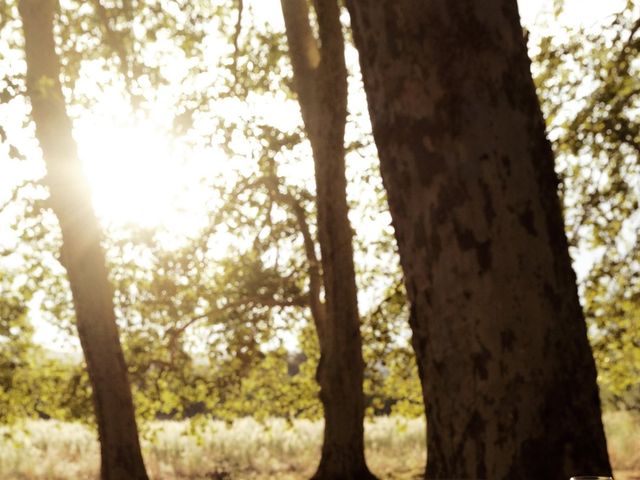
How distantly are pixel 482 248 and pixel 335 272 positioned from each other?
8.23 m

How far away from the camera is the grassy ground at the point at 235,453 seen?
2086 centimetres

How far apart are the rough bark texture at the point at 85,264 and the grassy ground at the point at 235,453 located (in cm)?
912

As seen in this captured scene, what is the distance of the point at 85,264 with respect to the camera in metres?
10.3

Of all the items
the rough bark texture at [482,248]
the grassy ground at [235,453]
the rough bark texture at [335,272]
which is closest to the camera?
the rough bark texture at [482,248]

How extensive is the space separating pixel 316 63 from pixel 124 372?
4.91 m

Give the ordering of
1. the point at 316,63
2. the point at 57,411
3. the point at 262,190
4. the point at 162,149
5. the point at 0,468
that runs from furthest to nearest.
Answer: the point at 0,468, the point at 57,411, the point at 262,190, the point at 162,149, the point at 316,63

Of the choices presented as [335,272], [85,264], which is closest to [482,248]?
[85,264]

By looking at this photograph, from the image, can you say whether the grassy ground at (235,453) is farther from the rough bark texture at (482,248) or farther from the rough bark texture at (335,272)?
the rough bark texture at (482,248)

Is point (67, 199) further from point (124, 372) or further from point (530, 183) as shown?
point (530, 183)

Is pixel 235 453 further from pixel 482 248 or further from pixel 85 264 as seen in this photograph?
pixel 482 248

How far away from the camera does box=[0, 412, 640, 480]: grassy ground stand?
2086cm

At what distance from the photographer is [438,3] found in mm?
3779

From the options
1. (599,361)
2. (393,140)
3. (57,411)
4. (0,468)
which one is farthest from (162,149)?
(0,468)

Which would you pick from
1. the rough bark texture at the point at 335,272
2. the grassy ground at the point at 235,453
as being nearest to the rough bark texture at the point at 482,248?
the rough bark texture at the point at 335,272
